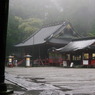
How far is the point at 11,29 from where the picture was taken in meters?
43.4

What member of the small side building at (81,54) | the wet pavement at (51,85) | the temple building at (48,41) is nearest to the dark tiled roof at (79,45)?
the small side building at (81,54)

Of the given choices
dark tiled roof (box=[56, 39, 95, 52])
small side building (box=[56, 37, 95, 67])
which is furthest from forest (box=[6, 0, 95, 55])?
small side building (box=[56, 37, 95, 67])

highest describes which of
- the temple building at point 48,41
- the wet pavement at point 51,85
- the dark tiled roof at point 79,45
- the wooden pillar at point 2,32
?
the temple building at point 48,41

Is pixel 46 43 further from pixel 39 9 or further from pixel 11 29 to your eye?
pixel 39 9

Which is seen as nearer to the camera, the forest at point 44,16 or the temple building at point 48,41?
the temple building at point 48,41

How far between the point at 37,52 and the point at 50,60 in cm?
504

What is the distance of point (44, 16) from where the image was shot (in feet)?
214

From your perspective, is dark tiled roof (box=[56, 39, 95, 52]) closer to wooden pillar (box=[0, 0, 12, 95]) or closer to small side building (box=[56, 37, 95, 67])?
small side building (box=[56, 37, 95, 67])

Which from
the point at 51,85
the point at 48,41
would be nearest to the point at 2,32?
the point at 51,85

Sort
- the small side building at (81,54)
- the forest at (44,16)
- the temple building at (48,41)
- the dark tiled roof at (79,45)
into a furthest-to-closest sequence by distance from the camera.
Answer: the forest at (44,16)
the temple building at (48,41)
the dark tiled roof at (79,45)
the small side building at (81,54)

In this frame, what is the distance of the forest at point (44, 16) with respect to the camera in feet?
148

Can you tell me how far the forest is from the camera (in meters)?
45.2

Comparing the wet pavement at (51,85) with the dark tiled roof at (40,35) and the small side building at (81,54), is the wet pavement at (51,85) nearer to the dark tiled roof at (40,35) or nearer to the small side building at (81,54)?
the small side building at (81,54)

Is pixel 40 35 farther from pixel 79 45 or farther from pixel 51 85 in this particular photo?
pixel 51 85
